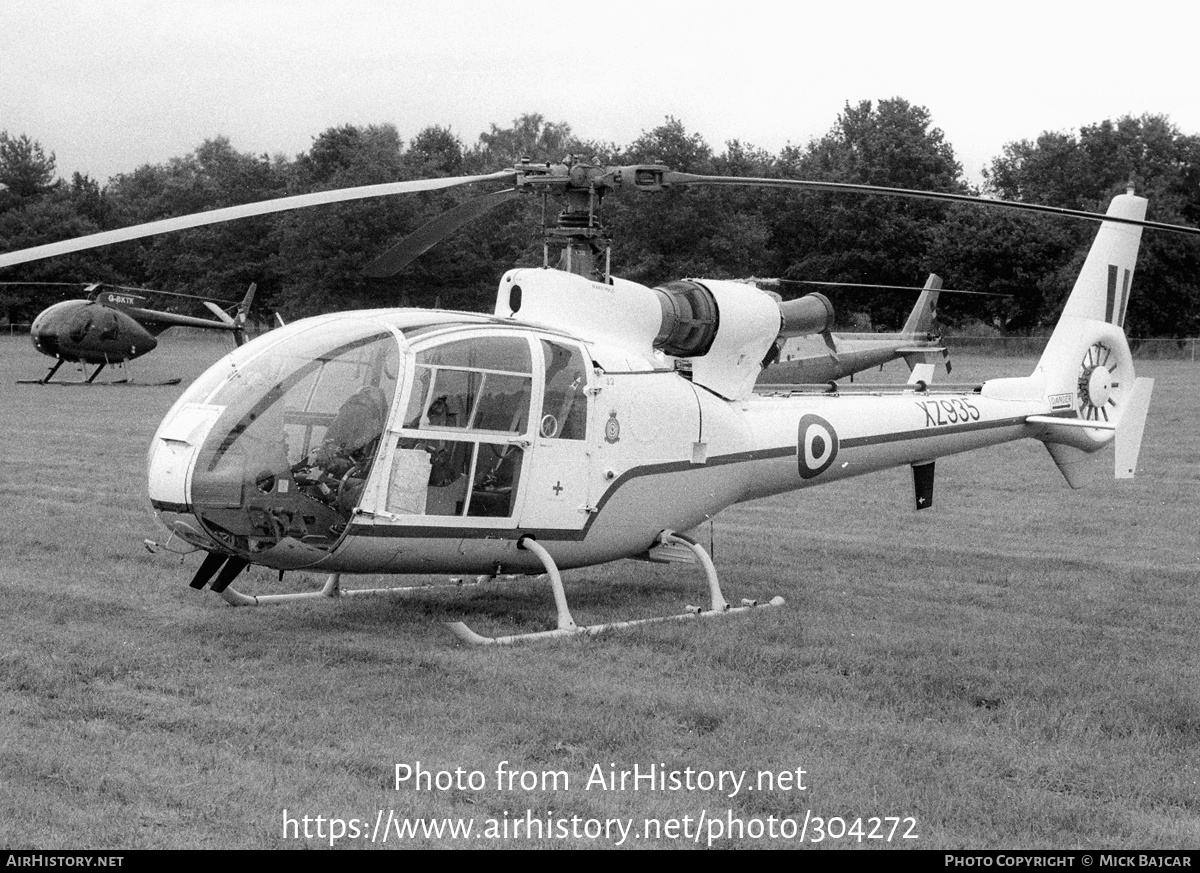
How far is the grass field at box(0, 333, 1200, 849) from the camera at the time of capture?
511cm

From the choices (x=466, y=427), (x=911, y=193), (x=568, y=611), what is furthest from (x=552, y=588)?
(x=911, y=193)

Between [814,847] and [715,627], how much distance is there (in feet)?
A: 11.9

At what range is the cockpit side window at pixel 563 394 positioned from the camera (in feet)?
27.5

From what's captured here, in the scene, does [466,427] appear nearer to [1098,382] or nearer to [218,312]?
[1098,382]

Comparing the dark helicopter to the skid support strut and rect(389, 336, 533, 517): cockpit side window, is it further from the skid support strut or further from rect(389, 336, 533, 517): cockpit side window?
rect(389, 336, 533, 517): cockpit side window

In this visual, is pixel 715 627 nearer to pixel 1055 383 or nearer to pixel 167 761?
pixel 167 761

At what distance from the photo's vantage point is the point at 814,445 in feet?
33.2

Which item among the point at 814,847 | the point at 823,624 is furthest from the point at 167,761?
the point at 823,624

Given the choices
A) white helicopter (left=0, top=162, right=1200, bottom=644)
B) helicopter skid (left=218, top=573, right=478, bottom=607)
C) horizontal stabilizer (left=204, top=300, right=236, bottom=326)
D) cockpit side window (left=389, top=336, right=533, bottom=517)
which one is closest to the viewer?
white helicopter (left=0, top=162, right=1200, bottom=644)

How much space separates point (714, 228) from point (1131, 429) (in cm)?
3536

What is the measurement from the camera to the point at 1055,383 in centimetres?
1194

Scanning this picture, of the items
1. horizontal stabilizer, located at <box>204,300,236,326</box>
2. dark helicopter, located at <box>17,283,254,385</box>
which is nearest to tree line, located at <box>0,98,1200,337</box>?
dark helicopter, located at <box>17,283,254,385</box>

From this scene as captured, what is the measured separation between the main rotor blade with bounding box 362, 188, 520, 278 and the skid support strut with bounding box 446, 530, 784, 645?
81.7 inches

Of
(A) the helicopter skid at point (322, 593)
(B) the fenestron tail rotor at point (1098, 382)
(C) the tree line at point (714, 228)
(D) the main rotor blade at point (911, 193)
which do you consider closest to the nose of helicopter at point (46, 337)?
(C) the tree line at point (714, 228)
